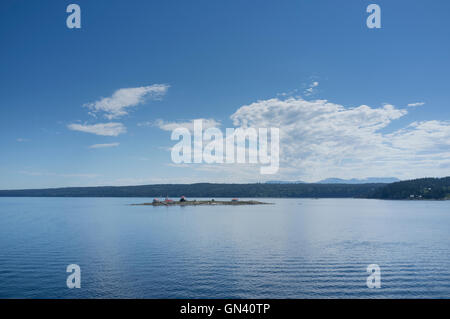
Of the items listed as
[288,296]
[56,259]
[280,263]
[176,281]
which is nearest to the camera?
[288,296]

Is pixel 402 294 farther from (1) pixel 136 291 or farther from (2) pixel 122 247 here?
(2) pixel 122 247

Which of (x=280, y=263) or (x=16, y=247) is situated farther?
(x=16, y=247)

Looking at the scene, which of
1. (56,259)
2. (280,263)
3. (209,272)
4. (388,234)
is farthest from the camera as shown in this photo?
(388,234)

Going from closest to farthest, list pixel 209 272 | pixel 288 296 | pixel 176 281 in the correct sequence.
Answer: pixel 288 296
pixel 176 281
pixel 209 272

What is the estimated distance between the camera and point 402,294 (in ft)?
96.3

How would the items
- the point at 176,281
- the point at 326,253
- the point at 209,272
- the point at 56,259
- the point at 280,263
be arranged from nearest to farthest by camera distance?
1. the point at 176,281
2. the point at 209,272
3. the point at 280,263
4. the point at 56,259
5. the point at 326,253

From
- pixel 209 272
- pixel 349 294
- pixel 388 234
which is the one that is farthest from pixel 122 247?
pixel 388 234

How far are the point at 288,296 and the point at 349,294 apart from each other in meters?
6.18

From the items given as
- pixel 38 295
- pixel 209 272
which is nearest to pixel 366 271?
pixel 209 272

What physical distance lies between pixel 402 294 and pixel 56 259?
44670 millimetres
